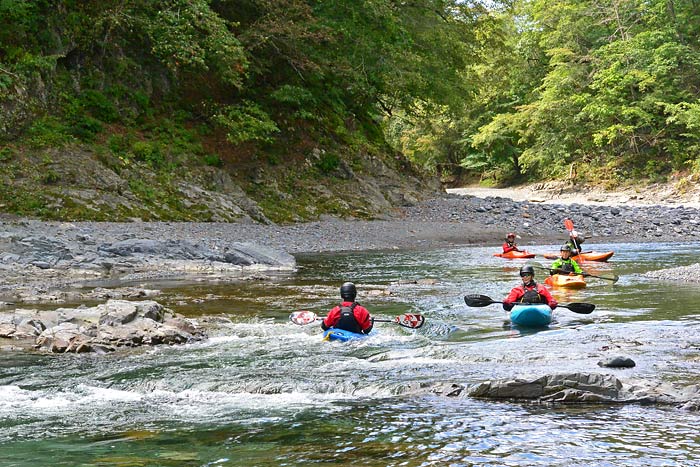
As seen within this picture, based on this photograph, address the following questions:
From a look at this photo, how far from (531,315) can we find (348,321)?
2.87 metres

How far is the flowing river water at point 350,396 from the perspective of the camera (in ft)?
18.1

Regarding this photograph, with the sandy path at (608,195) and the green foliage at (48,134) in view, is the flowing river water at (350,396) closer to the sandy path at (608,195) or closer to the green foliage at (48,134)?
the green foliage at (48,134)

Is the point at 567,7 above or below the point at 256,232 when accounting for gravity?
above

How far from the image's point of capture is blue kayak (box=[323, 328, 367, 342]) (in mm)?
10062

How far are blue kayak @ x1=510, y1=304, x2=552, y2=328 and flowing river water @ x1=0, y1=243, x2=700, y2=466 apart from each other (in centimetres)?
24

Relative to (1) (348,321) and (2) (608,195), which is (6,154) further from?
(2) (608,195)

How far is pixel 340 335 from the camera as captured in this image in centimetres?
1009

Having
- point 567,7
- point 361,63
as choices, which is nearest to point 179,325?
point 361,63

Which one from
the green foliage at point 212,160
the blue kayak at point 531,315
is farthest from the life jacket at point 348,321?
the green foliage at point 212,160

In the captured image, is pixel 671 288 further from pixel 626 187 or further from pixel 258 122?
pixel 626 187

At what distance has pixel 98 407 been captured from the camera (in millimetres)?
6949

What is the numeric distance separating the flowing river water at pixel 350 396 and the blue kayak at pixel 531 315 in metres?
0.24

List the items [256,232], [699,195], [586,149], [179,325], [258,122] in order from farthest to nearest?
1. [586,149]
2. [699,195]
3. [258,122]
4. [256,232]
5. [179,325]

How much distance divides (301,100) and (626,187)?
2090 centimetres
